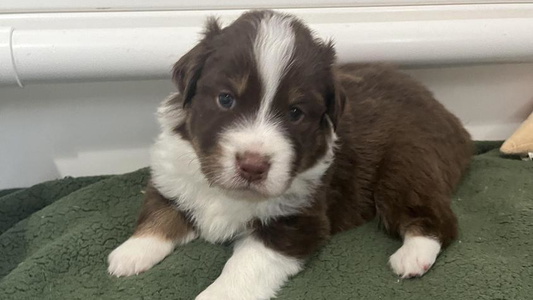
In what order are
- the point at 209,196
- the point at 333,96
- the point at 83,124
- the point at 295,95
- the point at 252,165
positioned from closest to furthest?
the point at 252,165 → the point at 295,95 → the point at 333,96 → the point at 209,196 → the point at 83,124

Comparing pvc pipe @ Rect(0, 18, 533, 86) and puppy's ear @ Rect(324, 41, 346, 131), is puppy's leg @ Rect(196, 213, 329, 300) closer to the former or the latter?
puppy's ear @ Rect(324, 41, 346, 131)

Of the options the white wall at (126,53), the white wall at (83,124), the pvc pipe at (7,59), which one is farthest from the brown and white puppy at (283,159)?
the pvc pipe at (7,59)

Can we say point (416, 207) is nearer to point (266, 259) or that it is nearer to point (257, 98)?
point (266, 259)

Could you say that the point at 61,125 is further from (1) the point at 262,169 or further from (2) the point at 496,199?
(2) the point at 496,199

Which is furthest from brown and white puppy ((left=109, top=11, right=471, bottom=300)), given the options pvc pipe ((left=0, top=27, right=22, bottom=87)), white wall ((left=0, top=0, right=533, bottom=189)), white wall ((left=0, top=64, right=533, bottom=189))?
pvc pipe ((left=0, top=27, right=22, bottom=87))

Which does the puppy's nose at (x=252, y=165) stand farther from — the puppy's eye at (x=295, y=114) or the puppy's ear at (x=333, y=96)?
the puppy's ear at (x=333, y=96)

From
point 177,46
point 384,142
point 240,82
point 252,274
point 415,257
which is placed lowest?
point 415,257

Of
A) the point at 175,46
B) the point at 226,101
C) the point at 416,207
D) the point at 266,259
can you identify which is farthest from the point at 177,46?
the point at 416,207
